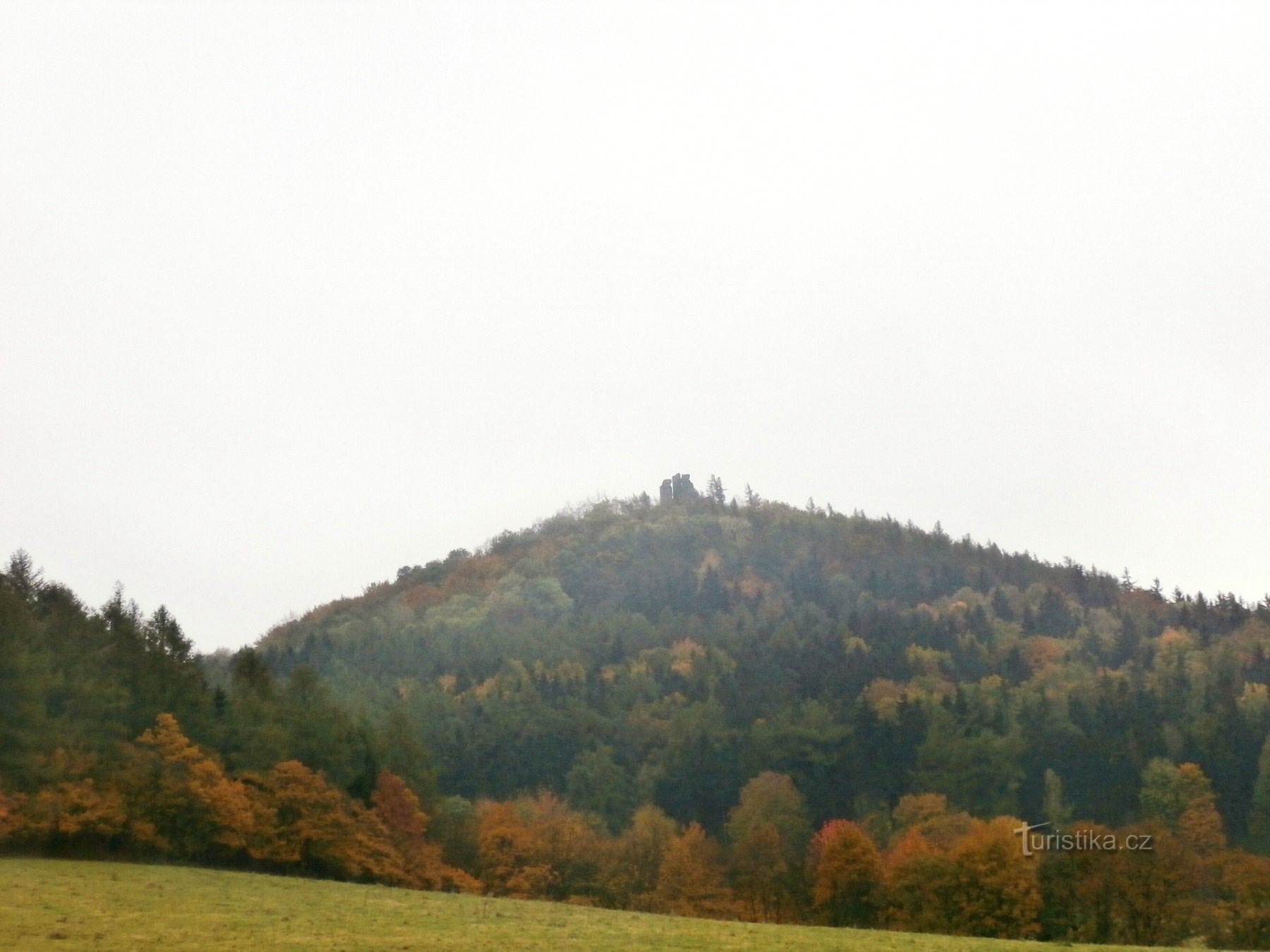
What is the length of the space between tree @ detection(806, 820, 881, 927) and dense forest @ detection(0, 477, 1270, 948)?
0.74 ft

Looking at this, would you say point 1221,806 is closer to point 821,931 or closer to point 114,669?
point 821,931

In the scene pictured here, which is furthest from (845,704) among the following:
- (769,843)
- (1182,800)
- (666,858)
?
(666,858)

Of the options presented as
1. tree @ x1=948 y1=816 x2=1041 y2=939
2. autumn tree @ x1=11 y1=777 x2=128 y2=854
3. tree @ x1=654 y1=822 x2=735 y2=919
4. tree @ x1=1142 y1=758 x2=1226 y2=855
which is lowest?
tree @ x1=654 y1=822 x2=735 y2=919

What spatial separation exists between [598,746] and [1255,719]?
6555 cm

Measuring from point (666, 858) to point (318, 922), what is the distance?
2296 inches

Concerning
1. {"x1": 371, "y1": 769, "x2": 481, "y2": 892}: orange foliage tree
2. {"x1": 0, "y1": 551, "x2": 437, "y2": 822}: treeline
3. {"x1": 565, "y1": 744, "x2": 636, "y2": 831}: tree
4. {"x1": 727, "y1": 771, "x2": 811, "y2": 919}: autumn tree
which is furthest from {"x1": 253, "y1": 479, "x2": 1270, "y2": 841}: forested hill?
{"x1": 371, "y1": 769, "x2": 481, "y2": 892}: orange foliage tree

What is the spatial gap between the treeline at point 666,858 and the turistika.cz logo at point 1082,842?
20cm

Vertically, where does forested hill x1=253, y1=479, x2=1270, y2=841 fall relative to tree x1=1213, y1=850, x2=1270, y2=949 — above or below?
above

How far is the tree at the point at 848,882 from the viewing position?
78000 millimetres

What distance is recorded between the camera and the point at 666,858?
94.0m

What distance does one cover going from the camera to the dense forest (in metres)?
64.1

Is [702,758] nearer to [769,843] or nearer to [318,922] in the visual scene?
[769,843]

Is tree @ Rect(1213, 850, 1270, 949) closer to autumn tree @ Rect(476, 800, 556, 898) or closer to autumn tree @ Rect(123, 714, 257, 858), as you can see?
autumn tree @ Rect(476, 800, 556, 898)

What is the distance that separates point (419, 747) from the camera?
94.9m
